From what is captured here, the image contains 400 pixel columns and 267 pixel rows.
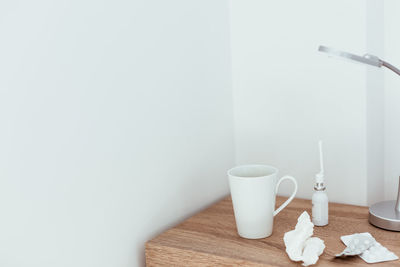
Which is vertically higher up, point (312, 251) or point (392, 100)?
point (392, 100)

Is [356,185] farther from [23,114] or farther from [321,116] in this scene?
[23,114]

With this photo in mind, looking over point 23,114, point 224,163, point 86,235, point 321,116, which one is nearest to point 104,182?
point 86,235

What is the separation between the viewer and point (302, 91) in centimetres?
106

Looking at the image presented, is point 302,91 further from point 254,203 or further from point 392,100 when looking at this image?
point 254,203

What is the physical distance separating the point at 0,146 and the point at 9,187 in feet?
0.20

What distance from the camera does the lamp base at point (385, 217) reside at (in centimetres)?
82

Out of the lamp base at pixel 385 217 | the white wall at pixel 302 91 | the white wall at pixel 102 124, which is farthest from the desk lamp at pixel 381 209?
the white wall at pixel 102 124

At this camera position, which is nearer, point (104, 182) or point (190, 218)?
point (104, 182)

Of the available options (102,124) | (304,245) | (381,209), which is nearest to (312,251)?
(304,245)

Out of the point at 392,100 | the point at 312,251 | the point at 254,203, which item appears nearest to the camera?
the point at 312,251

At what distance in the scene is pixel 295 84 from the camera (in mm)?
1063

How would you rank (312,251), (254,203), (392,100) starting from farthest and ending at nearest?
1. (392,100)
2. (254,203)
3. (312,251)

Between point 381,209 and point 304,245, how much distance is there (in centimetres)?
24

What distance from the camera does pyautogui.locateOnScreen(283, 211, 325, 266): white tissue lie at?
0.70m
